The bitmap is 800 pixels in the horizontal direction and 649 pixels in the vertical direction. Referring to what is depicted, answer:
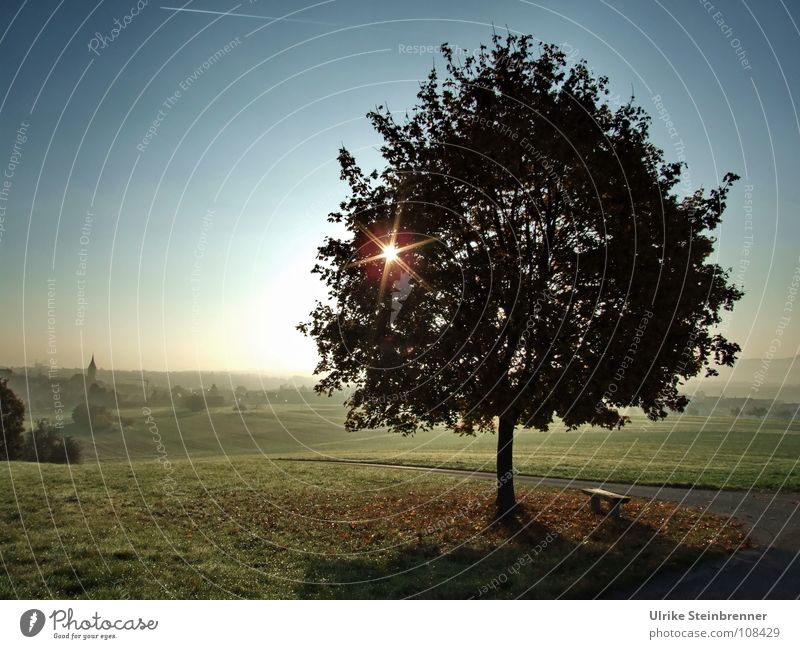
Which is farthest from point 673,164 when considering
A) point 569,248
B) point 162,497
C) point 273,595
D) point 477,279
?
point 162,497

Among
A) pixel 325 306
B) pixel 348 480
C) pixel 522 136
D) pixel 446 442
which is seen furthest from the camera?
pixel 446 442

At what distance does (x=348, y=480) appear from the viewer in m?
27.4

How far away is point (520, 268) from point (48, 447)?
60.5m

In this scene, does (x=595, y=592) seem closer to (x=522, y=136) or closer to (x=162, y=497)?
(x=522, y=136)

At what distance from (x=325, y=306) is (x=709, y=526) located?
1343 cm

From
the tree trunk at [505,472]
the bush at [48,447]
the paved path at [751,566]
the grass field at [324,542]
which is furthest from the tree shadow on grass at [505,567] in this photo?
the bush at [48,447]

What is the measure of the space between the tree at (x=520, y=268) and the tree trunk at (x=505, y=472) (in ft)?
3.19

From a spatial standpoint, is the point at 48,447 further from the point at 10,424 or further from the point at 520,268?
the point at 520,268

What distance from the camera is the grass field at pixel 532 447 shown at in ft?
99.5

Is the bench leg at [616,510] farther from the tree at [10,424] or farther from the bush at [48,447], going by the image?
the bush at [48,447]

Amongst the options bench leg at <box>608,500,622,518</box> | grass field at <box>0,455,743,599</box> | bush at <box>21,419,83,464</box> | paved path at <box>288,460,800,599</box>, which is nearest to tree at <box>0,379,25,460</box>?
bush at <box>21,419,83,464</box>

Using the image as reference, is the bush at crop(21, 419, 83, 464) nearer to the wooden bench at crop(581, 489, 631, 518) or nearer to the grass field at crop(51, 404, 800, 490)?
the grass field at crop(51, 404, 800, 490)

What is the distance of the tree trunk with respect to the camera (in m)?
18.0

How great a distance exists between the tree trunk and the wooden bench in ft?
8.58
